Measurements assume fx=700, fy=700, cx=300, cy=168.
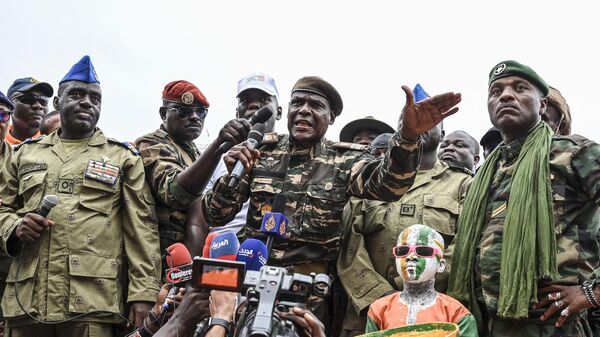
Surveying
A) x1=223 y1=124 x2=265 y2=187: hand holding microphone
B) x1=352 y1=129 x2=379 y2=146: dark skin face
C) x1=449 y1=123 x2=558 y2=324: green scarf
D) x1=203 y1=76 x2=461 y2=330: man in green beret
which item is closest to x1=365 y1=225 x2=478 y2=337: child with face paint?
x1=449 y1=123 x2=558 y2=324: green scarf

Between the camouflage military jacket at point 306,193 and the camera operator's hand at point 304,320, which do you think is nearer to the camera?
the camera operator's hand at point 304,320

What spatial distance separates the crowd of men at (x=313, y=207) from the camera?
4062 mm

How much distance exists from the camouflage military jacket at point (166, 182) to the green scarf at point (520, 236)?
2117 millimetres

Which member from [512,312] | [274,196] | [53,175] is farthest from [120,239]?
[512,312]

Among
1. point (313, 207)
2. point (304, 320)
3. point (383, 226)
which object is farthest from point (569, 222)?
point (304, 320)

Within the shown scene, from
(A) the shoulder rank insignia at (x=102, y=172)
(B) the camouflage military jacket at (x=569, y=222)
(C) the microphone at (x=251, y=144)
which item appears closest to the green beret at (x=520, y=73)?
(B) the camouflage military jacket at (x=569, y=222)

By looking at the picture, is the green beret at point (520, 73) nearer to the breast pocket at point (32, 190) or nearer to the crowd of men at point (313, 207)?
the crowd of men at point (313, 207)

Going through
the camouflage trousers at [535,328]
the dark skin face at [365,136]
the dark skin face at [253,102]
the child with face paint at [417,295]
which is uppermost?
the dark skin face at [253,102]

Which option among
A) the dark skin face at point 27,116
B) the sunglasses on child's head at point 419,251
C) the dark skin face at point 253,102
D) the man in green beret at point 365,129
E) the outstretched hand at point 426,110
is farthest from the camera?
the dark skin face at point 27,116

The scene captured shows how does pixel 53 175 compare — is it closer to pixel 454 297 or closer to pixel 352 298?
pixel 352 298

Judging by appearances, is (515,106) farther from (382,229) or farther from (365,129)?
(365,129)

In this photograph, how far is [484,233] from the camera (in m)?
4.41

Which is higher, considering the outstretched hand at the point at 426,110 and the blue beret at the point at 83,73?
the blue beret at the point at 83,73

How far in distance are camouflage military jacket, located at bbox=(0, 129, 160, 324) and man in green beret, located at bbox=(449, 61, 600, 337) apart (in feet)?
7.86
